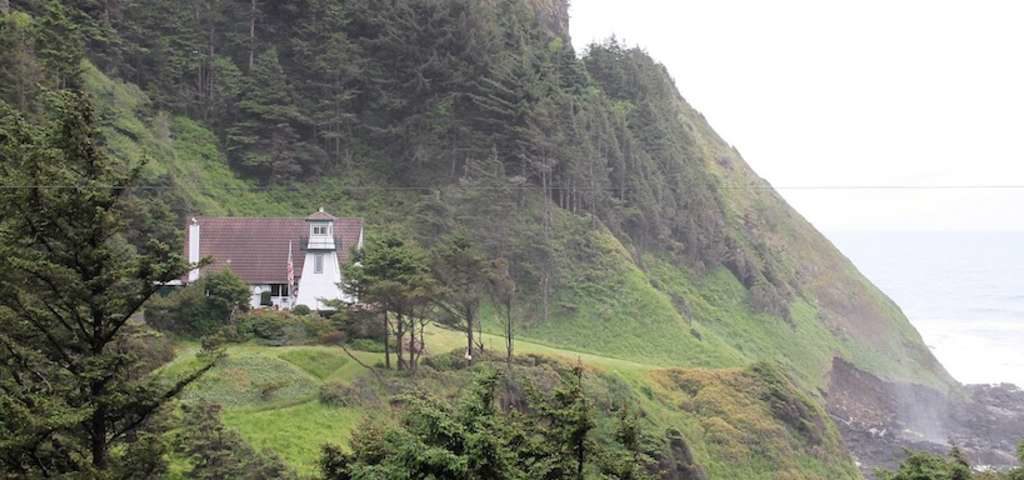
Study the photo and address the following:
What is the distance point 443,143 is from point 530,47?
11338mm

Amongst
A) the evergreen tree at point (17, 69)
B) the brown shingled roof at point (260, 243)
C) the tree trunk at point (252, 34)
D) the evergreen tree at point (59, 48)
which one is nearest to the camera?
the evergreen tree at point (17, 69)

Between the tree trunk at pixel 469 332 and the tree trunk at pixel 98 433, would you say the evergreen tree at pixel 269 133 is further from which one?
the tree trunk at pixel 98 433

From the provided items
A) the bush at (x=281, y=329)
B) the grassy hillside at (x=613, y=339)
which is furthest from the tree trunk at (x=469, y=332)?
the bush at (x=281, y=329)

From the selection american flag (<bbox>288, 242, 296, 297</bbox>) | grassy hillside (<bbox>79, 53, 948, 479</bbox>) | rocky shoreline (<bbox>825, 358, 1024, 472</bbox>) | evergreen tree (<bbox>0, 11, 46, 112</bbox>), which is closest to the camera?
grassy hillside (<bbox>79, 53, 948, 479</bbox>)

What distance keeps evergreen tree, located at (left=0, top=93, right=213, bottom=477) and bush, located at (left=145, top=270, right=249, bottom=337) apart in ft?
59.1

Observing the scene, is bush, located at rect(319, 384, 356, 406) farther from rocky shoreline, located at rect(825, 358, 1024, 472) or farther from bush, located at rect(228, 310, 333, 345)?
rocky shoreline, located at rect(825, 358, 1024, 472)

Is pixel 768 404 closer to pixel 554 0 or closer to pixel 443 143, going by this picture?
pixel 443 143

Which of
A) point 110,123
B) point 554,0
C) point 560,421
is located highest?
point 554,0

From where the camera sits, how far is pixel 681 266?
194ft

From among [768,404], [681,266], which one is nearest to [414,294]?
[768,404]

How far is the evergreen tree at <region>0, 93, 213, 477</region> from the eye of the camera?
11.0 meters

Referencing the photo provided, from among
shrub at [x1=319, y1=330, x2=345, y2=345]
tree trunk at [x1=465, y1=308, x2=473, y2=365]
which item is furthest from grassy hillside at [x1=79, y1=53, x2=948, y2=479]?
tree trunk at [x1=465, y1=308, x2=473, y2=365]

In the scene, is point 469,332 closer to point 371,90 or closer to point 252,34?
point 371,90

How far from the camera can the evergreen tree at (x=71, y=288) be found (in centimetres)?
1101
